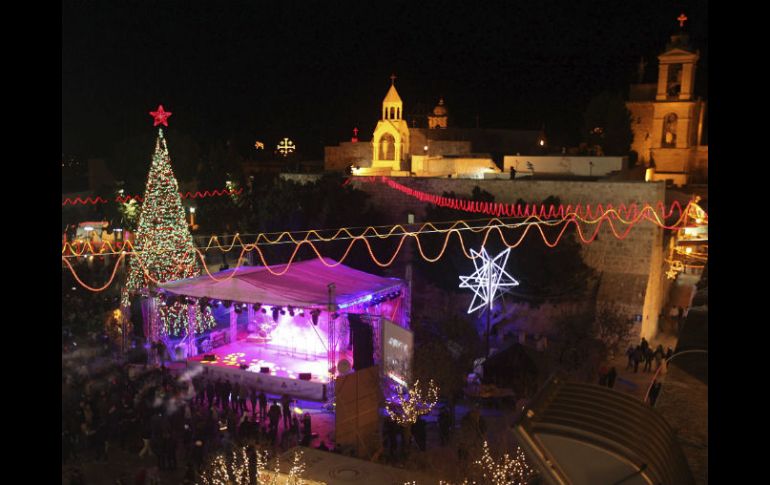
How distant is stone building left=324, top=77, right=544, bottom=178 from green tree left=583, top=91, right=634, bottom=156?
2.31 metres

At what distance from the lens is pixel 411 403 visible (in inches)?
376

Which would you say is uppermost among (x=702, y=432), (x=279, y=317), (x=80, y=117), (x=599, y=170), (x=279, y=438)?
(x=80, y=117)

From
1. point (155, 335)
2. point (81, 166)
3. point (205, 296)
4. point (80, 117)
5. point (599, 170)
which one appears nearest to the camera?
point (205, 296)

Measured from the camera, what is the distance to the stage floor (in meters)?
12.1

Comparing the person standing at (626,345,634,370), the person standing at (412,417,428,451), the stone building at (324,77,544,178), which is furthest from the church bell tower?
the person standing at (412,417,428,451)


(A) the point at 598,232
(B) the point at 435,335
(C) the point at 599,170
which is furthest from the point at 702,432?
(C) the point at 599,170

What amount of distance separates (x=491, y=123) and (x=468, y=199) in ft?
62.6

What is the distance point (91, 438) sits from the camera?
872 centimetres

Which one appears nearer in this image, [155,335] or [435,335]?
[155,335]

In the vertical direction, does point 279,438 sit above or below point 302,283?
below

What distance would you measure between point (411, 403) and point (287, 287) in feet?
12.3

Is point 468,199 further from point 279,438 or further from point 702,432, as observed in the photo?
point 702,432

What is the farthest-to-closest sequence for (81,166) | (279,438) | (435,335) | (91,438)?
(81,166)
(435,335)
(279,438)
(91,438)

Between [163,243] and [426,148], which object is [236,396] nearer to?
[163,243]
